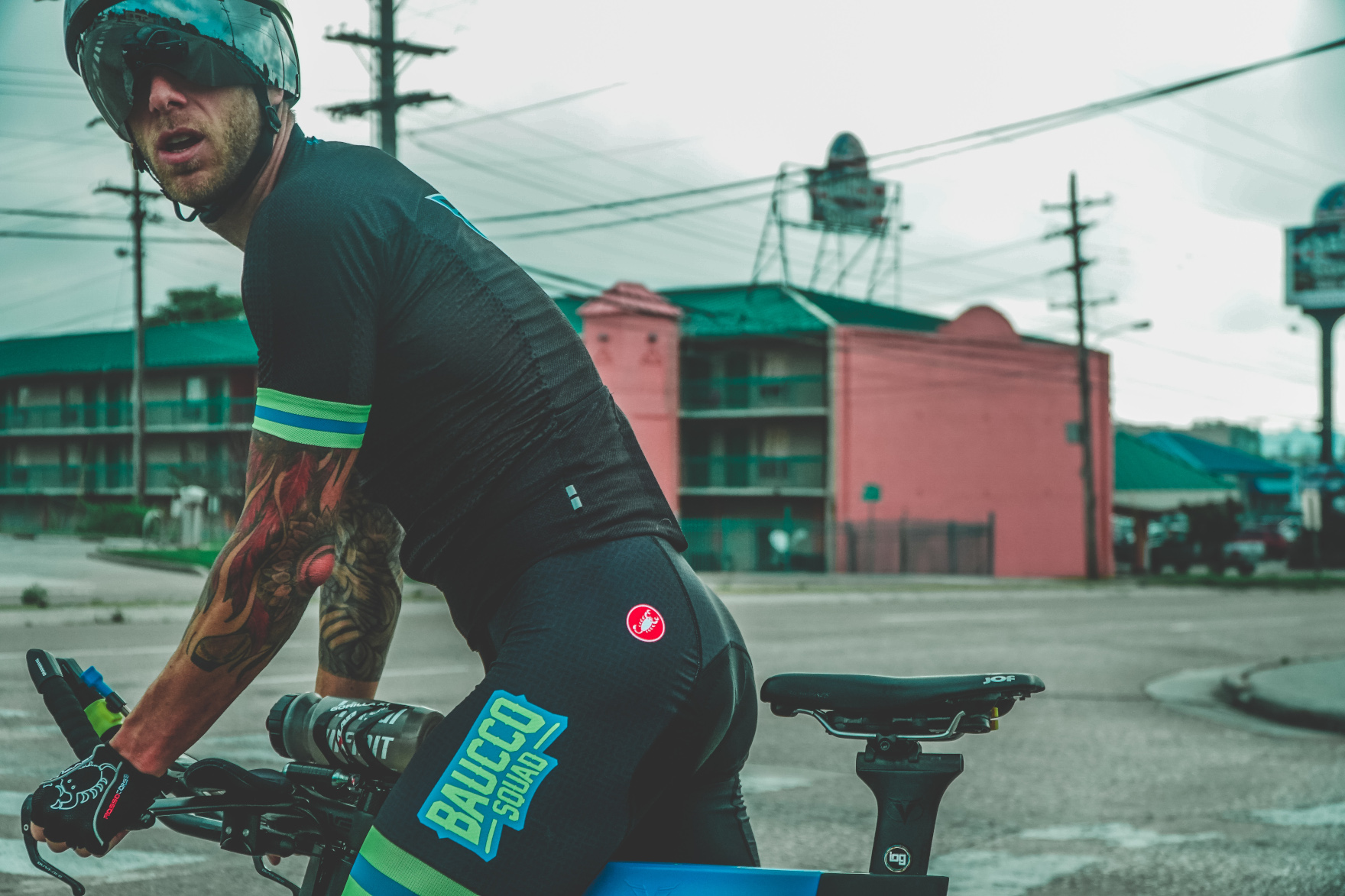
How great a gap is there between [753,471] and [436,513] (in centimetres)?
4396

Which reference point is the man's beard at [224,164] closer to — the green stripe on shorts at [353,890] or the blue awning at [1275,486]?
the green stripe on shorts at [353,890]

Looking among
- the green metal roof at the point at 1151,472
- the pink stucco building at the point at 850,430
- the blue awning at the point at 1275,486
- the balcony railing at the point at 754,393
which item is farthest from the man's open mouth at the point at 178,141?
the blue awning at the point at 1275,486

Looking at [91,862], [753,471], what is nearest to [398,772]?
[91,862]

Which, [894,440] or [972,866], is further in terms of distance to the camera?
[894,440]

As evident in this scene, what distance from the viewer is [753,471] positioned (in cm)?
4572

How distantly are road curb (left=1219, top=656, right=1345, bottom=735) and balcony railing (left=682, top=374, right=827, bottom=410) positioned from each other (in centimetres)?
3170

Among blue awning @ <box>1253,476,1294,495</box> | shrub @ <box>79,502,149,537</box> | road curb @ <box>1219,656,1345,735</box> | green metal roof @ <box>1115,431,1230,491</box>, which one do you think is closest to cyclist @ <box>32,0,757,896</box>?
road curb @ <box>1219,656,1345,735</box>

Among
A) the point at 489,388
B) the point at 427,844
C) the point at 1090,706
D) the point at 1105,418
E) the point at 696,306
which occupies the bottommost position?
the point at 1090,706

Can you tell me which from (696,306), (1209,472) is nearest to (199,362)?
(696,306)

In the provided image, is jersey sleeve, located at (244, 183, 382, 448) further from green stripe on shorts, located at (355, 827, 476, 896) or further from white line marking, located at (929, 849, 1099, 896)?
white line marking, located at (929, 849, 1099, 896)

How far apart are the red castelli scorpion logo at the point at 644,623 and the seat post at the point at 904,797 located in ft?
1.04

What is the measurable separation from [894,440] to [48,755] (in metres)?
39.3

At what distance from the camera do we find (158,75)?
1.85 meters

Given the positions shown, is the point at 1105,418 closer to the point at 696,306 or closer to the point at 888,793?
the point at 696,306
